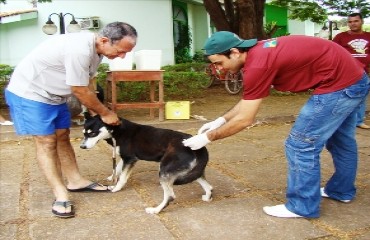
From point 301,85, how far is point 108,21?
13.8 metres

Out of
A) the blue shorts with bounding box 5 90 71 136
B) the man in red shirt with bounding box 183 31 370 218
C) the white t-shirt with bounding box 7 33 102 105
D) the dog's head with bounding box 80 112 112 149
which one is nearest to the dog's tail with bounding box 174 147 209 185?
the man in red shirt with bounding box 183 31 370 218

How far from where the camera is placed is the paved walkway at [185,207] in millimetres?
3131

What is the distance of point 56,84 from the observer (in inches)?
137

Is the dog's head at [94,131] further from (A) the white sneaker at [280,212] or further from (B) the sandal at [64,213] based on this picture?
(A) the white sneaker at [280,212]

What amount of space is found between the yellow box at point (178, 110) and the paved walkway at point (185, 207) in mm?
2273

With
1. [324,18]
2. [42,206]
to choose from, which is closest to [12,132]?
[42,206]

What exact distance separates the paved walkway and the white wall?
11.4 m

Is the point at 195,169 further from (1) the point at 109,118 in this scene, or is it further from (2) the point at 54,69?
(2) the point at 54,69

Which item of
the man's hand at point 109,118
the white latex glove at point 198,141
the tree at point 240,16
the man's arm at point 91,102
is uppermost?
the tree at point 240,16

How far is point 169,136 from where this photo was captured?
382 cm

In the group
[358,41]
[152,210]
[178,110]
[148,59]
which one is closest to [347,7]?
[358,41]

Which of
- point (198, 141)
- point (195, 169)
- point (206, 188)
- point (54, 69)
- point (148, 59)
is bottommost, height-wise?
point (206, 188)

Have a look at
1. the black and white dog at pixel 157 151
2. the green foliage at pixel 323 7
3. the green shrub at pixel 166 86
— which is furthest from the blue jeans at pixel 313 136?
the green foliage at pixel 323 7

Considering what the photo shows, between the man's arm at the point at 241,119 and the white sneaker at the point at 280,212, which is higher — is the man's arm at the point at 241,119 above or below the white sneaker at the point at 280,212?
above
